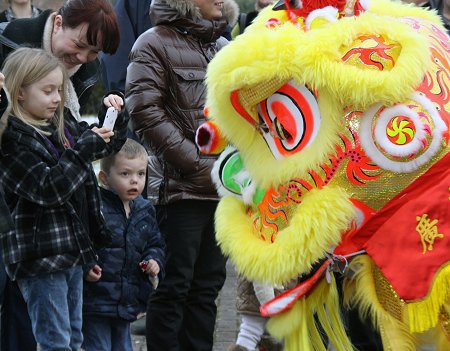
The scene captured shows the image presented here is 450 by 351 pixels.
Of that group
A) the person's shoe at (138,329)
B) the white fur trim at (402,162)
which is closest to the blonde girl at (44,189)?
the white fur trim at (402,162)

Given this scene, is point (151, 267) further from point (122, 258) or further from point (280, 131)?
point (280, 131)

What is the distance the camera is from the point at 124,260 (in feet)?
14.8

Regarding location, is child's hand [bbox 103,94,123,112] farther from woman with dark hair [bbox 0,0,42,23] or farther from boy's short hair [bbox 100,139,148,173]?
woman with dark hair [bbox 0,0,42,23]

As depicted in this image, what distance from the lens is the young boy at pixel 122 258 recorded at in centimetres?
444

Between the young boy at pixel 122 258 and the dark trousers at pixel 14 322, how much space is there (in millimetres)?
303

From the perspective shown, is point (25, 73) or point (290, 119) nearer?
point (290, 119)

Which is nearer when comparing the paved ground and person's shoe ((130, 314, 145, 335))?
the paved ground

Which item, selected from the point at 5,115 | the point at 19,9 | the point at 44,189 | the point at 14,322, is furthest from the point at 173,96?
the point at 19,9

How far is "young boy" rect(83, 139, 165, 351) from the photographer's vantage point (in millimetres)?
4438

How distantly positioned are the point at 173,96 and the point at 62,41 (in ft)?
2.33

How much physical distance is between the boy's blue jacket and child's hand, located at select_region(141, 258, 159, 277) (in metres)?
0.03

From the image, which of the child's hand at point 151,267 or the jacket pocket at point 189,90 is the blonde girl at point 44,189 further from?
the jacket pocket at point 189,90

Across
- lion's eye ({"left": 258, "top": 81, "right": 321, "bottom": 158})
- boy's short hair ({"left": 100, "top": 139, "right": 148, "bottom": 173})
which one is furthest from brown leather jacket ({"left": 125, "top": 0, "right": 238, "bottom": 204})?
lion's eye ({"left": 258, "top": 81, "right": 321, "bottom": 158})

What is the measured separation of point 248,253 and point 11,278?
106 cm
